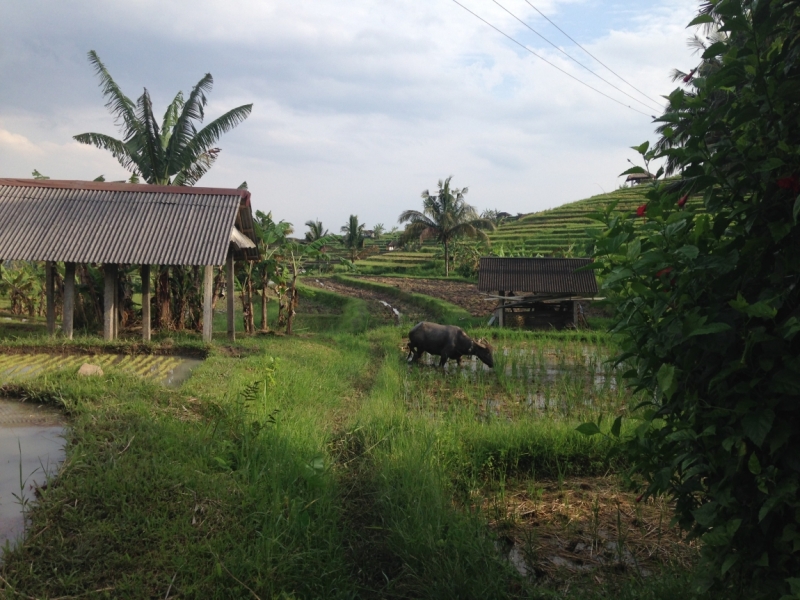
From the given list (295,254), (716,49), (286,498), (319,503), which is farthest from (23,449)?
(295,254)

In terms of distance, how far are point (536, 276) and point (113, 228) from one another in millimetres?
9612

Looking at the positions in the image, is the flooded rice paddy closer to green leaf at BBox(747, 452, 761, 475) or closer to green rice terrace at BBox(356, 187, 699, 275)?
green leaf at BBox(747, 452, 761, 475)

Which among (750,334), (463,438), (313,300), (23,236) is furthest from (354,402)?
(313,300)

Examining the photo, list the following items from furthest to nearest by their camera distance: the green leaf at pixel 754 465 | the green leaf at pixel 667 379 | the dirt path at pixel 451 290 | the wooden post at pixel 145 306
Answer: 1. the dirt path at pixel 451 290
2. the wooden post at pixel 145 306
3. the green leaf at pixel 667 379
4. the green leaf at pixel 754 465

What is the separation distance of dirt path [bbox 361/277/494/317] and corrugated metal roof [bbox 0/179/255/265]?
8110mm

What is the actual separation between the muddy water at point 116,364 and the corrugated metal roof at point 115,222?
180 centimetres

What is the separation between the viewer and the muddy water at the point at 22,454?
3691 millimetres

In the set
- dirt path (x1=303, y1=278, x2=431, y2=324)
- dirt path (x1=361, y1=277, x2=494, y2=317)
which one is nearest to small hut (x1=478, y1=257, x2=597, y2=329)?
dirt path (x1=361, y1=277, x2=494, y2=317)

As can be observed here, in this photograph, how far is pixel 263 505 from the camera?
3.89m

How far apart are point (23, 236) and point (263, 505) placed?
877 centimetres

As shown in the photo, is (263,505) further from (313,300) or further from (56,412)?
(313,300)

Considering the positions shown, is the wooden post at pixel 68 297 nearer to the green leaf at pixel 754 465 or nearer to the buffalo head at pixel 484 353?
the buffalo head at pixel 484 353

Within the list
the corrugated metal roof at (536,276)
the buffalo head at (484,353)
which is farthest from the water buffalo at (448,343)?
the corrugated metal roof at (536,276)

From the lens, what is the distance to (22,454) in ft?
14.7
